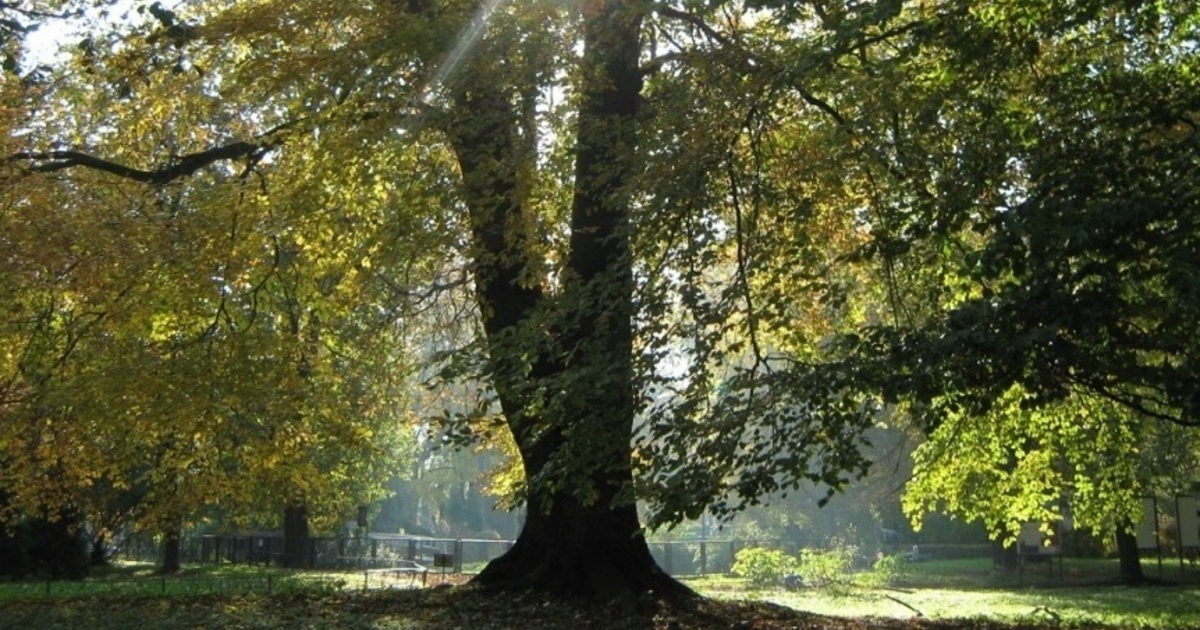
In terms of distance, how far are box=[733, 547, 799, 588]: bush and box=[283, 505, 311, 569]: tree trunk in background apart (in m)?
13.2

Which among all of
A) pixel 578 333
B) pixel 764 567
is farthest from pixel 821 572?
pixel 578 333

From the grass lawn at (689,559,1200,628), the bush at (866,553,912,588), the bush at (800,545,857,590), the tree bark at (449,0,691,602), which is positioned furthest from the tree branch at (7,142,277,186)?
the bush at (866,553,912,588)

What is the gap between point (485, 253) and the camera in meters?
13.5

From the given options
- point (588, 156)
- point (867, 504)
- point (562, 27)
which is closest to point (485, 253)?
point (588, 156)

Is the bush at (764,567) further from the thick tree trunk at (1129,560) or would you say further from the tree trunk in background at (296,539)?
the tree trunk in background at (296,539)

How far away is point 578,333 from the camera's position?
11.8 metres

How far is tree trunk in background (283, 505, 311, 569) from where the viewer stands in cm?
3606

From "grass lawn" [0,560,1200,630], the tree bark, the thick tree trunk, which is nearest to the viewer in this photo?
the tree bark

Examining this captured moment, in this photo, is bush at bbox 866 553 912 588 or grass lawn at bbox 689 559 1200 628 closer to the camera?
grass lawn at bbox 689 559 1200 628

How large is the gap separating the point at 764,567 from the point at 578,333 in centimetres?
1889

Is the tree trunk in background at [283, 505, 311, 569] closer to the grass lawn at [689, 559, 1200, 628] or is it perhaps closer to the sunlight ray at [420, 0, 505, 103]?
the grass lawn at [689, 559, 1200, 628]

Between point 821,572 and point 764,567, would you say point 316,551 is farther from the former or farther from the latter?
point 821,572

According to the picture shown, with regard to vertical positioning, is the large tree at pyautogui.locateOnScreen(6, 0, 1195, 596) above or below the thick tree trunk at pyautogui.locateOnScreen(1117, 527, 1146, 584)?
above

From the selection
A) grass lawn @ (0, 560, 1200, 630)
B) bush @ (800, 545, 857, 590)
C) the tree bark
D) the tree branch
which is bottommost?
bush @ (800, 545, 857, 590)
